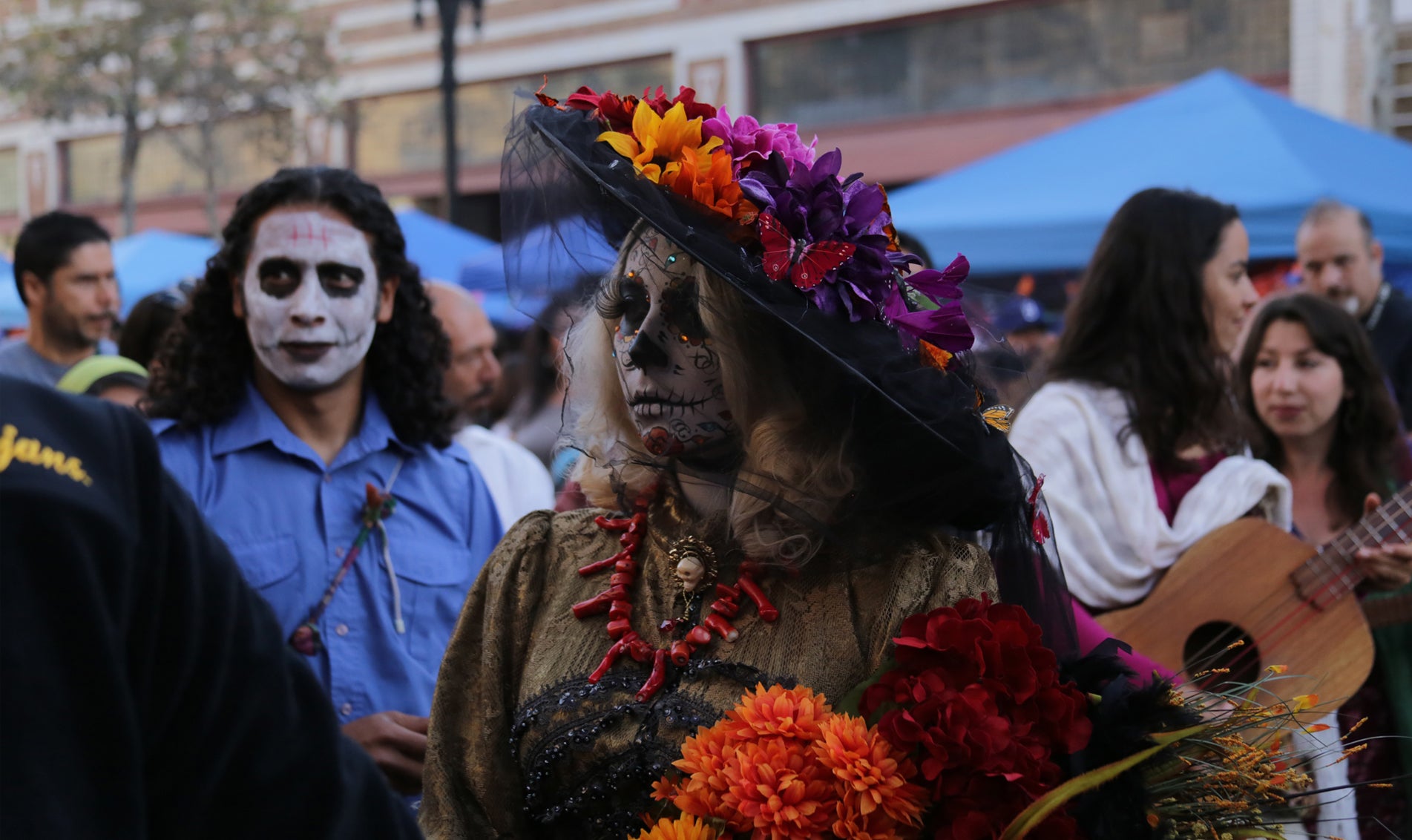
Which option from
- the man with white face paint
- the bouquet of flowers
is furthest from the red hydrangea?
the man with white face paint

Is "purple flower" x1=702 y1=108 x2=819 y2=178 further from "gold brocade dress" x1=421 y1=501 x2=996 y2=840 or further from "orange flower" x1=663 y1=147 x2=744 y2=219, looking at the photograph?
"gold brocade dress" x1=421 y1=501 x2=996 y2=840

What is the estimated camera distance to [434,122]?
68.1 ft

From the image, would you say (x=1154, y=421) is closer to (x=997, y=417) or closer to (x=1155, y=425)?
(x=1155, y=425)

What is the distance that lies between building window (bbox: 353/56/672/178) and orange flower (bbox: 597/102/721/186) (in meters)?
17.8

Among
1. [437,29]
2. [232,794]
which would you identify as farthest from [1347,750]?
[437,29]

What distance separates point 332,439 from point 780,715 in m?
A: 1.63

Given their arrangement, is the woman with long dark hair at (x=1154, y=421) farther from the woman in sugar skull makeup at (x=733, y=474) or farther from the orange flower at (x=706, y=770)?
the orange flower at (x=706, y=770)

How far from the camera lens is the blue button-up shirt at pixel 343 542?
2.70m

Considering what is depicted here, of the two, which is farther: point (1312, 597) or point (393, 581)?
point (1312, 597)

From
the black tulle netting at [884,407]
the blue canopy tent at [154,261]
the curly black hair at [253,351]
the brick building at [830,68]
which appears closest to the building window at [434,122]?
the brick building at [830,68]

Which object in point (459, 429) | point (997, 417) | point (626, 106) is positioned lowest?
point (459, 429)

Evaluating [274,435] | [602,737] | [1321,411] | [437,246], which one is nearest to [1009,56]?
[437,246]

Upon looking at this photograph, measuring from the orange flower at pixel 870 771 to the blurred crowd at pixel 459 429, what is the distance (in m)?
0.64

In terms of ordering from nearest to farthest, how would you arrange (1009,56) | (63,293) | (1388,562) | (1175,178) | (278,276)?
(278,276)
(1388,562)
(63,293)
(1175,178)
(1009,56)
